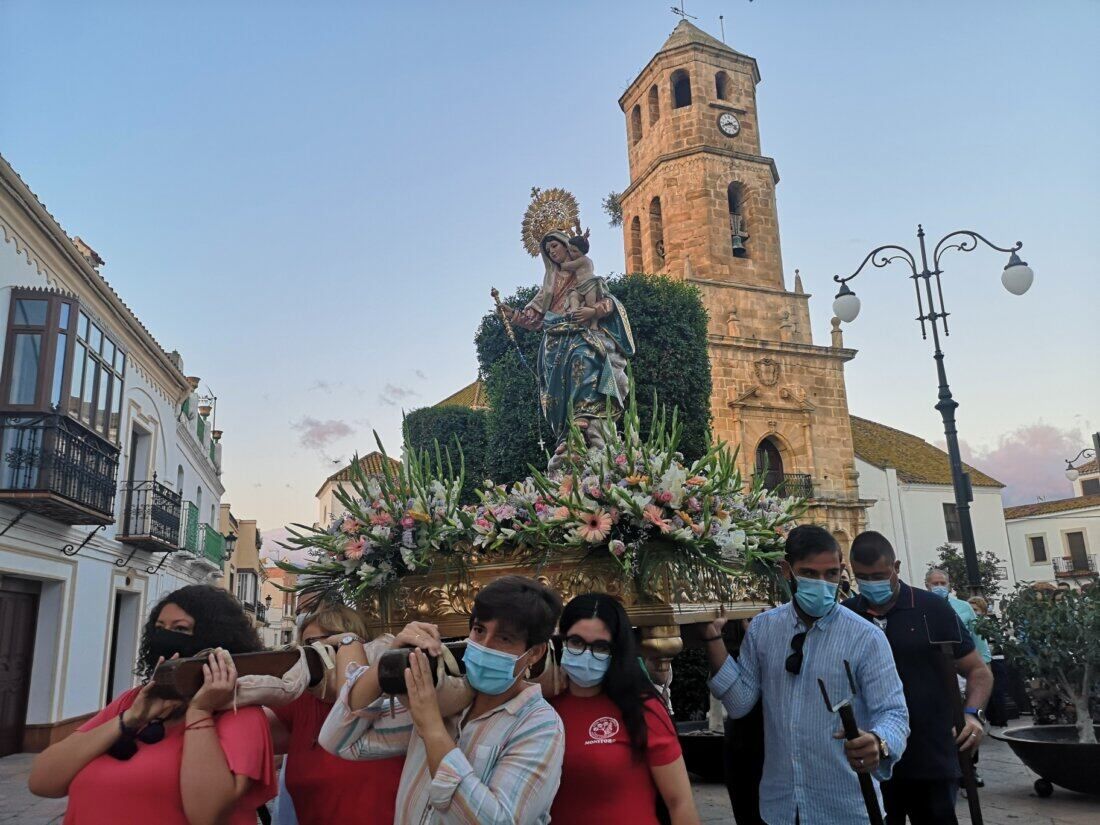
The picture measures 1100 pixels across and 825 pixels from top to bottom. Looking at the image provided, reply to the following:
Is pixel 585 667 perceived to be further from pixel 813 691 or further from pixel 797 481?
pixel 797 481

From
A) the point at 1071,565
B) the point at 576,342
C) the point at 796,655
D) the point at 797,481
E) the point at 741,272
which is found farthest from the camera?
the point at 1071,565

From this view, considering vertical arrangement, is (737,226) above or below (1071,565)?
above

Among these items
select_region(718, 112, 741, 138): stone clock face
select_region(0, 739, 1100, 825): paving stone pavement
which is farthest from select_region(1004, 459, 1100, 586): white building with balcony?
select_region(0, 739, 1100, 825): paving stone pavement

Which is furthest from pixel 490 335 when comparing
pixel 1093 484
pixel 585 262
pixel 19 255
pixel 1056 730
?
pixel 1093 484

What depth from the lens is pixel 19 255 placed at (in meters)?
11.8

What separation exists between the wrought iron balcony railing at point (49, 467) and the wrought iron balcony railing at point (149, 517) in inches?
112

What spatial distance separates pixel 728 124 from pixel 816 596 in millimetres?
27644

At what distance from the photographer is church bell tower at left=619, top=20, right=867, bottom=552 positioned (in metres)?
26.0

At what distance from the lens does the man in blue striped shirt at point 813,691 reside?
8.59 feet

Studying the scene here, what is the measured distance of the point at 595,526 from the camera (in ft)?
12.1

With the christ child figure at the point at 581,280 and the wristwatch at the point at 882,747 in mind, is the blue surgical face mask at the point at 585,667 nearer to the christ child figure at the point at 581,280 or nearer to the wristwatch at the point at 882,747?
the wristwatch at the point at 882,747

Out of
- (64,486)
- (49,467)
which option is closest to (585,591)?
(49,467)

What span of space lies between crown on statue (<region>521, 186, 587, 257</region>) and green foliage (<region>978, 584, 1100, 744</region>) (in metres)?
4.83

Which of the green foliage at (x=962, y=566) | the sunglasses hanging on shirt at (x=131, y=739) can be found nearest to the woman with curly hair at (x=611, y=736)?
the sunglasses hanging on shirt at (x=131, y=739)
